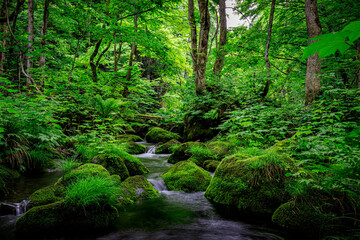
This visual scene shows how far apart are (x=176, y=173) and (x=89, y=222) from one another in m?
2.59

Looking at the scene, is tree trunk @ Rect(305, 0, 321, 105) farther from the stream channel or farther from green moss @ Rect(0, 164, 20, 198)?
green moss @ Rect(0, 164, 20, 198)

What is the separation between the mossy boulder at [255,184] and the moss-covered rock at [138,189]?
4.63 feet

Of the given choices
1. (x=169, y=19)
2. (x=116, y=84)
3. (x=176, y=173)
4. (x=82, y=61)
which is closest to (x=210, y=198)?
(x=176, y=173)

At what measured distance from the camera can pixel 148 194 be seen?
4406mm

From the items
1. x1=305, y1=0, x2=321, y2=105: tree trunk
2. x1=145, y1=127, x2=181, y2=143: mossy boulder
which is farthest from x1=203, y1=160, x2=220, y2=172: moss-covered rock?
x1=145, y1=127, x2=181, y2=143: mossy boulder

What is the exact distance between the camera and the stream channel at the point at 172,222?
9.71 ft

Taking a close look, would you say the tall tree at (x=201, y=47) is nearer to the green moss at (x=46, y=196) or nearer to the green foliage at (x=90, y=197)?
the green foliage at (x=90, y=197)

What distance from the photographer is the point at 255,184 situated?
381 cm

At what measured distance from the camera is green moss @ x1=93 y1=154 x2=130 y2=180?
5.15 meters

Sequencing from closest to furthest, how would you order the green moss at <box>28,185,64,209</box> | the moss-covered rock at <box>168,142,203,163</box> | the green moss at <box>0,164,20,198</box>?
the green moss at <box>28,185,64,209</box> < the green moss at <box>0,164,20,198</box> < the moss-covered rock at <box>168,142,203,163</box>

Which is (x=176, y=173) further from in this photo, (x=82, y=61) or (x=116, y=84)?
(x=82, y=61)

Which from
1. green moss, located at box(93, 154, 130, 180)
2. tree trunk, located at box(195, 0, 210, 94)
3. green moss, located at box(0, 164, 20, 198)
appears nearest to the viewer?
green moss, located at box(0, 164, 20, 198)

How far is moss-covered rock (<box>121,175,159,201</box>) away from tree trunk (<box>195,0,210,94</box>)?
20.9 feet

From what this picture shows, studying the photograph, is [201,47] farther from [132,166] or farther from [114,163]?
[114,163]
